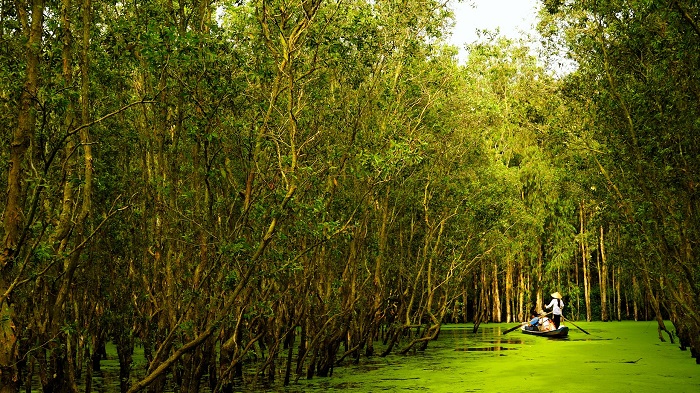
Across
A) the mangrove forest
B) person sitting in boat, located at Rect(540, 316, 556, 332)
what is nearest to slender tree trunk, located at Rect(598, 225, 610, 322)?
person sitting in boat, located at Rect(540, 316, 556, 332)

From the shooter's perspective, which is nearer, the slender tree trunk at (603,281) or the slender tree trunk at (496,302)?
the slender tree trunk at (603,281)

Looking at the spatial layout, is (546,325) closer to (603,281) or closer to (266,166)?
(603,281)

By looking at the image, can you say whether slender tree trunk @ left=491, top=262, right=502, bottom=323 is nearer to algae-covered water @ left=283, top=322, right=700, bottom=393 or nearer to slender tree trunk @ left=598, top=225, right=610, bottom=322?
slender tree trunk @ left=598, top=225, right=610, bottom=322

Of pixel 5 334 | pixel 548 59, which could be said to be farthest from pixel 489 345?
pixel 5 334

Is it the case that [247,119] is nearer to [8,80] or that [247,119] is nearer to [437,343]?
[8,80]

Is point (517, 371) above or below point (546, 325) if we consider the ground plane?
below

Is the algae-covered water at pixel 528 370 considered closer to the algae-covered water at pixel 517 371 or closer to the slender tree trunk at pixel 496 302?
the algae-covered water at pixel 517 371

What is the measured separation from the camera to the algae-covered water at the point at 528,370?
12.6 metres

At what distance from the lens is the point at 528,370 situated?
15289 millimetres

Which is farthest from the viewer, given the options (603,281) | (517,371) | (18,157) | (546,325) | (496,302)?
(496,302)

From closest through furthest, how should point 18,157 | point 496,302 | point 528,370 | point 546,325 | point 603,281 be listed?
point 18,157 < point 528,370 < point 546,325 < point 603,281 < point 496,302

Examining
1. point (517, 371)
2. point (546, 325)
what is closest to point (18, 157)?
point (517, 371)

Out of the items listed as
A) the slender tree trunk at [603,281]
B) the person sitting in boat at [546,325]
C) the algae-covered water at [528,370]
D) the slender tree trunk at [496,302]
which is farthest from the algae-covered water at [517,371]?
the slender tree trunk at [496,302]

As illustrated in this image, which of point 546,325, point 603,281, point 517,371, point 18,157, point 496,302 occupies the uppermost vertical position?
point 603,281
